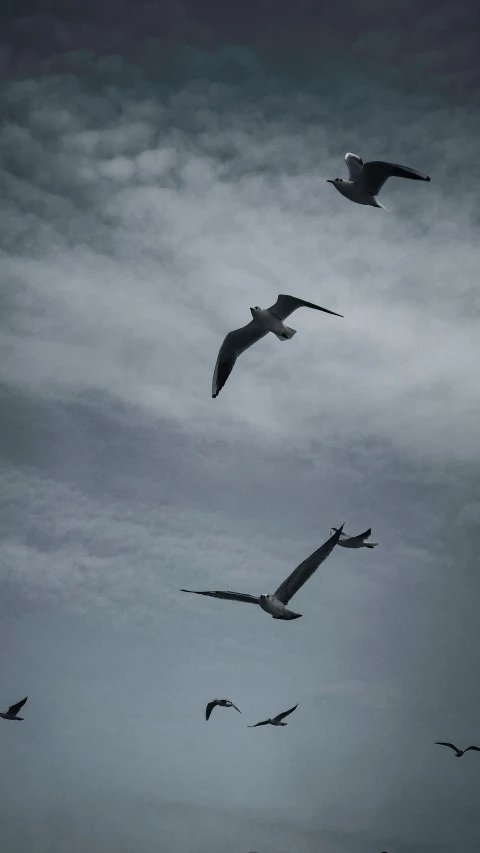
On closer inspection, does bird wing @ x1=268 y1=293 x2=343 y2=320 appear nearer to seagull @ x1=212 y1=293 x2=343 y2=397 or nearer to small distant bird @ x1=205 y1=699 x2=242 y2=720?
seagull @ x1=212 y1=293 x2=343 y2=397

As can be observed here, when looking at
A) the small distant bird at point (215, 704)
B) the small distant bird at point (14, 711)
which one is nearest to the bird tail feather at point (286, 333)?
the small distant bird at point (215, 704)

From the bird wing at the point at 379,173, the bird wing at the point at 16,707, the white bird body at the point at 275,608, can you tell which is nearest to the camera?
the white bird body at the point at 275,608

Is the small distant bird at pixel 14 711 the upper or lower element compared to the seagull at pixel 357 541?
lower

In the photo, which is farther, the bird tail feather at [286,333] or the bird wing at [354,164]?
the bird tail feather at [286,333]

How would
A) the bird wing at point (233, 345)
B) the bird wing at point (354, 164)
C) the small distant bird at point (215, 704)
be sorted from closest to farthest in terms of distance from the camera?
the bird wing at point (354, 164) < the bird wing at point (233, 345) < the small distant bird at point (215, 704)

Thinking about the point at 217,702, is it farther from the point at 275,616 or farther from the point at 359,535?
the point at 275,616

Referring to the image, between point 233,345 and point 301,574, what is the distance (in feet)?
32.6

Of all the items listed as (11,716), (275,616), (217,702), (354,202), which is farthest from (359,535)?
(11,716)

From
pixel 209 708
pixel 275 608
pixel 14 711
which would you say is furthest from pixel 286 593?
pixel 14 711

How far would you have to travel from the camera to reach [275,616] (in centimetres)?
2614

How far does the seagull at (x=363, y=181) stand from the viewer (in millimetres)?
27594

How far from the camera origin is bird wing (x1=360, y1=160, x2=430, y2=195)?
26.4m

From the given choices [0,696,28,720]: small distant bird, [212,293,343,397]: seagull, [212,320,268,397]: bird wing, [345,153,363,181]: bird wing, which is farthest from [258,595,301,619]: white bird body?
[0,696,28,720]: small distant bird

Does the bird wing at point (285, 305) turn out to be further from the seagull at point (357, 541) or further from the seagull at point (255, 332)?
the seagull at point (357, 541)
